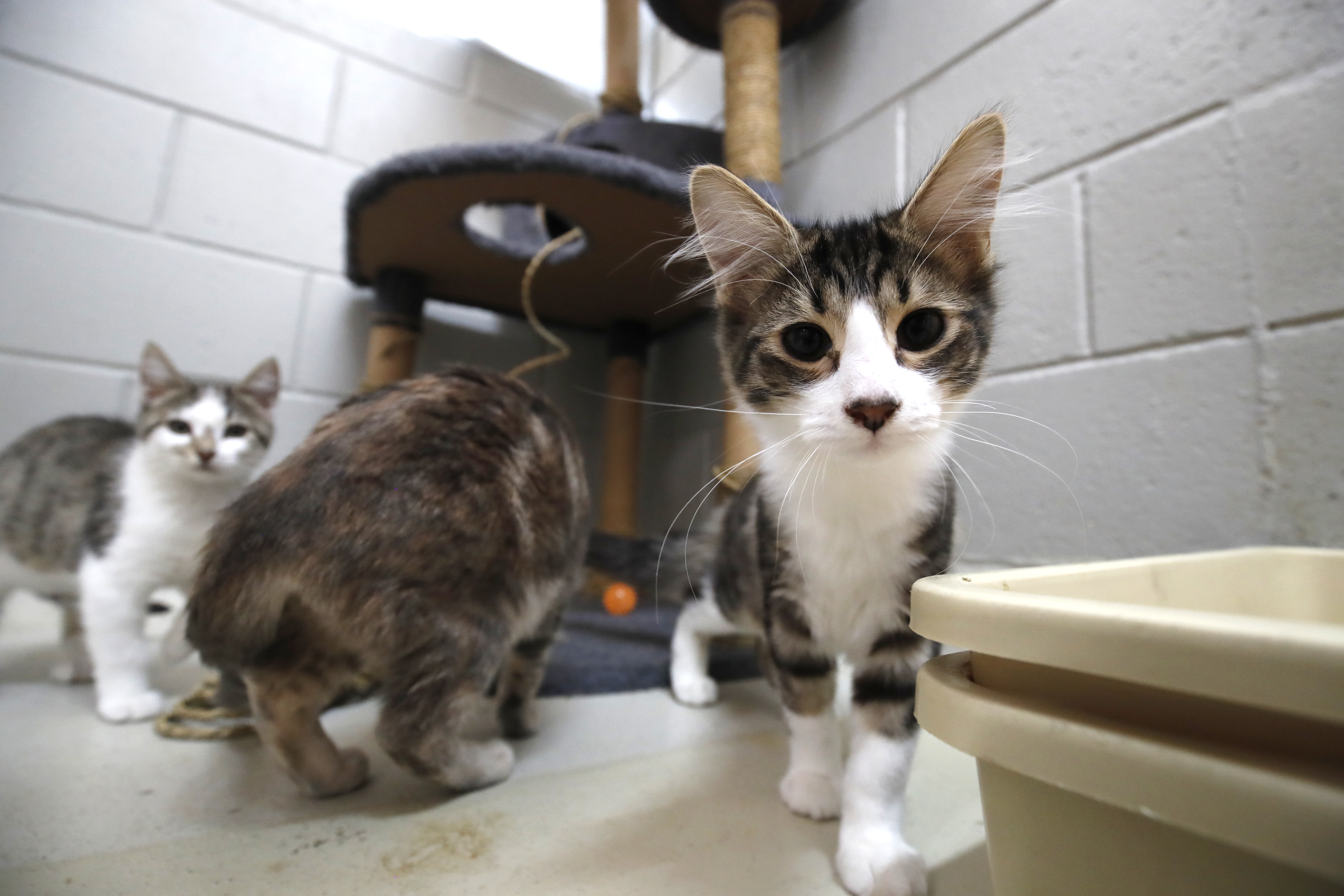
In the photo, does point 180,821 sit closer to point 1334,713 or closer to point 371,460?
point 371,460

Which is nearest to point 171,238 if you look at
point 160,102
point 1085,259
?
point 160,102

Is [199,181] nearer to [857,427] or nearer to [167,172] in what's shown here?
[167,172]

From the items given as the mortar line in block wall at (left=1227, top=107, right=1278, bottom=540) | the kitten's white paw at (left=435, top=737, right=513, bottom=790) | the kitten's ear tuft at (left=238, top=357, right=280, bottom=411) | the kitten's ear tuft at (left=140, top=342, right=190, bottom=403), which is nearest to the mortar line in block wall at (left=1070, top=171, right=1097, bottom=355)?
the mortar line in block wall at (left=1227, top=107, right=1278, bottom=540)

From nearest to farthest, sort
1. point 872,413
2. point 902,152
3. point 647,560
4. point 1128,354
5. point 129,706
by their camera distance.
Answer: point 872,413, point 129,706, point 1128,354, point 647,560, point 902,152

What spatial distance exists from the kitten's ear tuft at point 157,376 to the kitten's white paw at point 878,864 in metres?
1.67

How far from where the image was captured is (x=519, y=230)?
91.0 inches

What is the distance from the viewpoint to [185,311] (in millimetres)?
1897

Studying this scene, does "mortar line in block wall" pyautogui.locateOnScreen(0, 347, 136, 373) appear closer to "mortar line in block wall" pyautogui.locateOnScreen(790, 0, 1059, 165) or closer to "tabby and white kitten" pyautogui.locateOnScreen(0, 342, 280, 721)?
"tabby and white kitten" pyautogui.locateOnScreen(0, 342, 280, 721)

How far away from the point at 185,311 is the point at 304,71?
88 cm

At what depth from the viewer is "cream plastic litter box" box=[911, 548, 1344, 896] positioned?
32 centimetres

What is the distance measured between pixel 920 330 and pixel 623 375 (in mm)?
1658

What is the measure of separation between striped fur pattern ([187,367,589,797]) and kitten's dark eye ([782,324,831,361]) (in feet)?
1.45

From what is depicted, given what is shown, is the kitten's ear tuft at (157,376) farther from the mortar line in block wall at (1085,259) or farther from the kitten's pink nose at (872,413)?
the mortar line in block wall at (1085,259)

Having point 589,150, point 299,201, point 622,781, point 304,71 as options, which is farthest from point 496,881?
point 304,71
